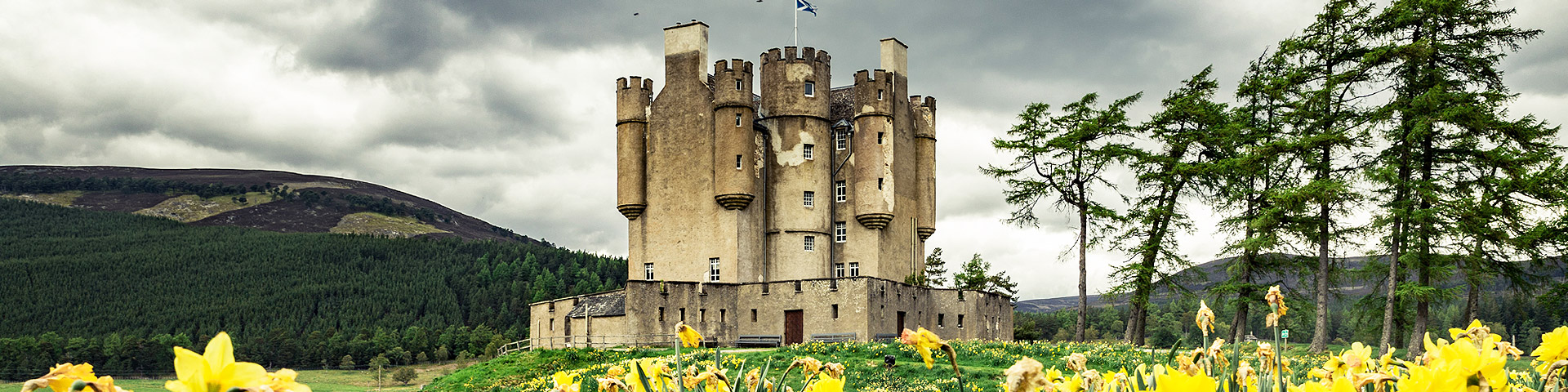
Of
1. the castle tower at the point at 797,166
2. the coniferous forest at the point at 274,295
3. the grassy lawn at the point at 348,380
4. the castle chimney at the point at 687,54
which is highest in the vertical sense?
the castle chimney at the point at 687,54

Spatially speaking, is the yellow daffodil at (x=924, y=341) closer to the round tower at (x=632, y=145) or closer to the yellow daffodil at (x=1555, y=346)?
the yellow daffodil at (x=1555, y=346)

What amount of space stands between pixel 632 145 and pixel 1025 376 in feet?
172

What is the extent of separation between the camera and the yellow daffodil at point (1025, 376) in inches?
89.6

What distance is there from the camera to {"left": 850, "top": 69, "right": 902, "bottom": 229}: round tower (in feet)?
173

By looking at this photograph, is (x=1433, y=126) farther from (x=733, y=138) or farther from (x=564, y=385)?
(x=564, y=385)

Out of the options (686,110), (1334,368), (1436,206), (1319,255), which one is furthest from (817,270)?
(1334,368)

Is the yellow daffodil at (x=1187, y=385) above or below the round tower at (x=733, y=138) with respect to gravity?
below

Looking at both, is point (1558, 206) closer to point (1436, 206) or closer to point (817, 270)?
point (1436, 206)

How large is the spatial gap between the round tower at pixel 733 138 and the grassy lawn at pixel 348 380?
51.5 m

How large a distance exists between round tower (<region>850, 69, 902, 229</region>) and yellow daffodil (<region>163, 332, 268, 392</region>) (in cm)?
5092

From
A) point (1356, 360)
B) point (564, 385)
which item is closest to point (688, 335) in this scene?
point (564, 385)

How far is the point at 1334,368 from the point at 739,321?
47620 mm

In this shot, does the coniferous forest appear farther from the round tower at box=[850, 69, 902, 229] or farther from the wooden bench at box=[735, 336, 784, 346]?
the round tower at box=[850, 69, 902, 229]

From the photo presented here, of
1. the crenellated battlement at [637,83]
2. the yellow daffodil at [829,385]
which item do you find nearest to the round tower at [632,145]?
the crenellated battlement at [637,83]
